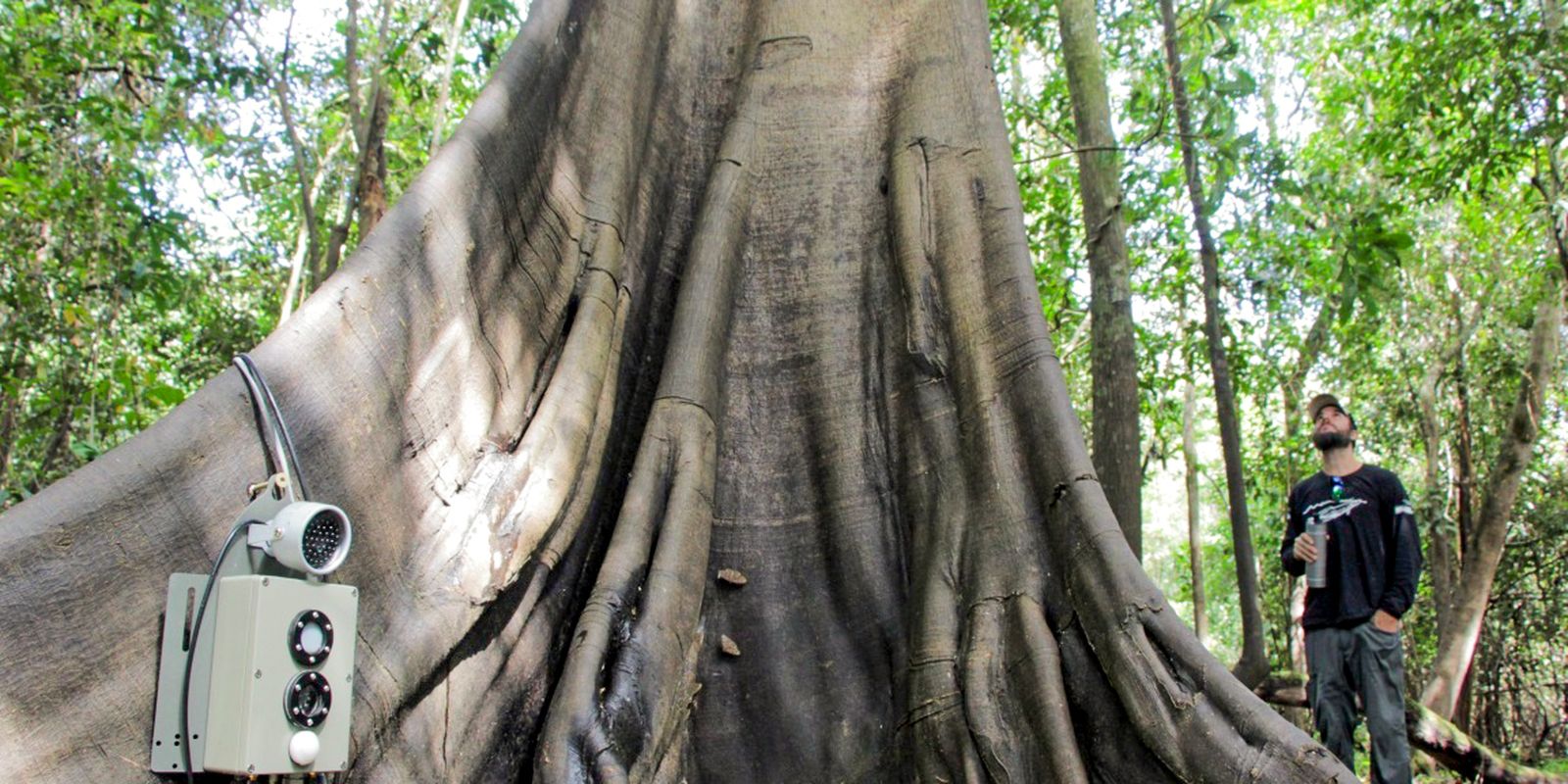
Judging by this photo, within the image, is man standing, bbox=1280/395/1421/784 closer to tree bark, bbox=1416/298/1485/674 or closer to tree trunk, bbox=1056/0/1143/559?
tree trunk, bbox=1056/0/1143/559

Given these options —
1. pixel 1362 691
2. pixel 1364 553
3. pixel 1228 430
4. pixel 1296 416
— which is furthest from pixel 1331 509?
pixel 1296 416

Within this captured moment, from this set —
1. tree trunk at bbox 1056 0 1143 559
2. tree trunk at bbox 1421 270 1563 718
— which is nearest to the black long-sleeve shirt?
tree trunk at bbox 1056 0 1143 559

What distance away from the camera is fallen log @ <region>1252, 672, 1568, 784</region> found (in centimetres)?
644

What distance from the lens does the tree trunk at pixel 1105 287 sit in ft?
18.9

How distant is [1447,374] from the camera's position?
42.6 ft

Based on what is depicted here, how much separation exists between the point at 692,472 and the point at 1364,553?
8.88ft

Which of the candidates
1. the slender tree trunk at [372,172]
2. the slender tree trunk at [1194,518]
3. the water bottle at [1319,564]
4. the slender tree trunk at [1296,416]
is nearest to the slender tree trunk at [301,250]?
the slender tree trunk at [372,172]

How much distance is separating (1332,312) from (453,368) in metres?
9.66

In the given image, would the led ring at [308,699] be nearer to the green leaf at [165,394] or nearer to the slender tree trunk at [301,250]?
the green leaf at [165,394]

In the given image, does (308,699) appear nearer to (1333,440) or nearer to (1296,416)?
(1333,440)

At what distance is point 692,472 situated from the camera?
3662mm

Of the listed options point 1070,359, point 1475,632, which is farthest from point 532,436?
point 1070,359

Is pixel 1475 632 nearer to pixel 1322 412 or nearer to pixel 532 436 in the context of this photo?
pixel 1322 412

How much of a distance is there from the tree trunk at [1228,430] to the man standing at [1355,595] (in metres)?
0.18
